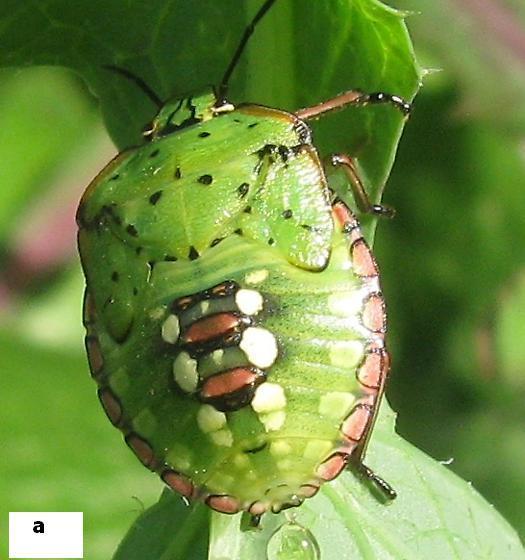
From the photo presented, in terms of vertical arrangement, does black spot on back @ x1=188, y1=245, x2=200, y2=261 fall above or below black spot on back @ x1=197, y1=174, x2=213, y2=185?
below

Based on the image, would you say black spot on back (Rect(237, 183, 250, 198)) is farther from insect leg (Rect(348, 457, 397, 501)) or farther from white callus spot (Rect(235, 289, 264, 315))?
insect leg (Rect(348, 457, 397, 501))

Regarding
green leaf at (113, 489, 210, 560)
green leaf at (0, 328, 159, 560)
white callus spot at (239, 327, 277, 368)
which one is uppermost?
white callus spot at (239, 327, 277, 368)

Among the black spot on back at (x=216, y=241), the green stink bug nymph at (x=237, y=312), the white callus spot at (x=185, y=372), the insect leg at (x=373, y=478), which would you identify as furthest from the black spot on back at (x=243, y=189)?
the insect leg at (x=373, y=478)

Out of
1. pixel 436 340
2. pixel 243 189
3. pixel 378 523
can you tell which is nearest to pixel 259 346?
pixel 243 189

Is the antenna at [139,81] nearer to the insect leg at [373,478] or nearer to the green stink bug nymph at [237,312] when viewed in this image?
the green stink bug nymph at [237,312]

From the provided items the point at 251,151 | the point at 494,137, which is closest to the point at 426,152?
the point at 494,137

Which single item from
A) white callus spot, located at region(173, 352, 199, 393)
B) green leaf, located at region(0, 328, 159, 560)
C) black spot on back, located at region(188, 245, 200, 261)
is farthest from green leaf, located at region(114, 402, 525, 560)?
green leaf, located at region(0, 328, 159, 560)

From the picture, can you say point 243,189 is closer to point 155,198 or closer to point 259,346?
point 155,198

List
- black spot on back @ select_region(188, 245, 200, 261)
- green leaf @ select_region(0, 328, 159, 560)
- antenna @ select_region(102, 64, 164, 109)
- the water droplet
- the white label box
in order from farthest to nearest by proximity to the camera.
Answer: green leaf @ select_region(0, 328, 159, 560) < the white label box < antenna @ select_region(102, 64, 164, 109) < the water droplet < black spot on back @ select_region(188, 245, 200, 261)

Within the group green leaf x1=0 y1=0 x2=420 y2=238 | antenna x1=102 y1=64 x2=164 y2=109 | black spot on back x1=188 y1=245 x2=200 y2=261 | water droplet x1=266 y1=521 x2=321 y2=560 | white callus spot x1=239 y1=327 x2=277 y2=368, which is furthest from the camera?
antenna x1=102 y1=64 x2=164 y2=109
